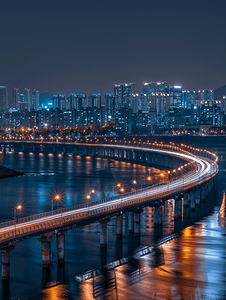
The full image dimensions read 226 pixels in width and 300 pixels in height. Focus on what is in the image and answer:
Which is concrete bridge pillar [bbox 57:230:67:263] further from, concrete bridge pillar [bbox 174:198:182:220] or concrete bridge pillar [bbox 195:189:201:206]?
concrete bridge pillar [bbox 195:189:201:206]

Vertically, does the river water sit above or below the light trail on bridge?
below

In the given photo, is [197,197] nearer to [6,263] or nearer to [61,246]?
[61,246]

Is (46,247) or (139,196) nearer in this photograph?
(46,247)

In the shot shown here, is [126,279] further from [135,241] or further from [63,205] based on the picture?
[63,205]

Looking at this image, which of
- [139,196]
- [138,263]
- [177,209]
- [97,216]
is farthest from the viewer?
[177,209]

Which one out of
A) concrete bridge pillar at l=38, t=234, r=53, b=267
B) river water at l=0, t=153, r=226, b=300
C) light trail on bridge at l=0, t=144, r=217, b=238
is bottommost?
river water at l=0, t=153, r=226, b=300

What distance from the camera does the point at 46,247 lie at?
1043 inches

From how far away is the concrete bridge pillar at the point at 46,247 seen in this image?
26172 millimetres

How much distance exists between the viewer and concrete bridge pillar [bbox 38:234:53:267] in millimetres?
26172

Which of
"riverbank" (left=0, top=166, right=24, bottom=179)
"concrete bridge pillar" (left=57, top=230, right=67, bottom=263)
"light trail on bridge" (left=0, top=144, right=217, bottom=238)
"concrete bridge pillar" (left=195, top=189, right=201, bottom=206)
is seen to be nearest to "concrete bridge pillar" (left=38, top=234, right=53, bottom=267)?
"concrete bridge pillar" (left=57, top=230, right=67, bottom=263)

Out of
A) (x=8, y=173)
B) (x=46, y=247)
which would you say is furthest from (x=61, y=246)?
(x=8, y=173)

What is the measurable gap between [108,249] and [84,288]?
693cm

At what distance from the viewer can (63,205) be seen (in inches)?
1924

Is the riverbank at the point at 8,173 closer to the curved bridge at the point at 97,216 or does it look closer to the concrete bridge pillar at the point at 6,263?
the curved bridge at the point at 97,216
